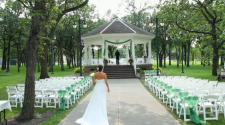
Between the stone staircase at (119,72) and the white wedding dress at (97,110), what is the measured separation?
48.5 feet

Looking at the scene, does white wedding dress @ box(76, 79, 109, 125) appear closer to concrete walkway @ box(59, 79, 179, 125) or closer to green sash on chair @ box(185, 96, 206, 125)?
concrete walkway @ box(59, 79, 179, 125)

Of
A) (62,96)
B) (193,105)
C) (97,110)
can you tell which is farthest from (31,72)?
(193,105)

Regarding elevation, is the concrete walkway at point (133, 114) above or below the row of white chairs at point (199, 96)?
below

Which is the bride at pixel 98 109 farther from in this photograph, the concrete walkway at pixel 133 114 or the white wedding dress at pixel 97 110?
the concrete walkway at pixel 133 114

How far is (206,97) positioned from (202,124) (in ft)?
3.19

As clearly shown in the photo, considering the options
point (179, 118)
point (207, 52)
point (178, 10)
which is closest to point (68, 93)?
point (179, 118)

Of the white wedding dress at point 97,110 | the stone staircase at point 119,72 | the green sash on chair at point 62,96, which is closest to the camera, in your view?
the white wedding dress at point 97,110

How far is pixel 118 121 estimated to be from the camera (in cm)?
678

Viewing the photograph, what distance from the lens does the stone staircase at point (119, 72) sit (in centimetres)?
2164

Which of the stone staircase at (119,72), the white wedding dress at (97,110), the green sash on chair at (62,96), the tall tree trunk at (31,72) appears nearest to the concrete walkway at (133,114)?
the white wedding dress at (97,110)

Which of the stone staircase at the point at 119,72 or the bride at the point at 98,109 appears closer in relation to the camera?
the bride at the point at 98,109

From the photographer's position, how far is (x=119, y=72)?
22766mm

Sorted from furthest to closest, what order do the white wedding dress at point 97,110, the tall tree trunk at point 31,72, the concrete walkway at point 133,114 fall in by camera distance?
the tall tree trunk at point 31,72 < the concrete walkway at point 133,114 < the white wedding dress at point 97,110

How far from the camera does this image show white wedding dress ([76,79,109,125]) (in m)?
6.41
